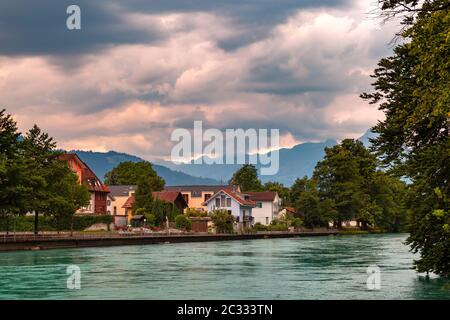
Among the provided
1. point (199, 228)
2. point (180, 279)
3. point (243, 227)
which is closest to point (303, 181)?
point (243, 227)

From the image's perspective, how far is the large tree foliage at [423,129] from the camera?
21938 millimetres

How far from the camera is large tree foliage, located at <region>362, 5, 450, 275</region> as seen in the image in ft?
72.0

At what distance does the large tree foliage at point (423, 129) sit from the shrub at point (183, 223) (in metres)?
88.1

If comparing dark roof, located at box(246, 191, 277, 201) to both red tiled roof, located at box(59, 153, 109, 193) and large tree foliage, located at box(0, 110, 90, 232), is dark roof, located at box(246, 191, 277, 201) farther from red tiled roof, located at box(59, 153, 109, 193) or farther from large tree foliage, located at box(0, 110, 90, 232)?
large tree foliage, located at box(0, 110, 90, 232)

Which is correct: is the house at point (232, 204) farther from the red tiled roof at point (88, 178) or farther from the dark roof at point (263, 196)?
the red tiled roof at point (88, 178)

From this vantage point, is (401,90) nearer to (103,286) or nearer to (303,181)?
(103,286)

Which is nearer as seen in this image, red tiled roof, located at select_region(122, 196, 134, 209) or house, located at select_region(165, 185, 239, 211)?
red tiled roof, located at select_region(122, 196, 134, 209)

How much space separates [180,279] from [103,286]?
570 centimetres

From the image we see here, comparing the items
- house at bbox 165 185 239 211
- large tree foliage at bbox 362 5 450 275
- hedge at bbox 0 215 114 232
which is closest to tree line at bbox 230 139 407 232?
house at bbox 165 185 239 211

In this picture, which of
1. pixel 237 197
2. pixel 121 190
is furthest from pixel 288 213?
pixel 121 190

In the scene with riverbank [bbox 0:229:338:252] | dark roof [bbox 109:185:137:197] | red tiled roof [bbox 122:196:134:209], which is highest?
dark roof [bbox 109:185:137:197]

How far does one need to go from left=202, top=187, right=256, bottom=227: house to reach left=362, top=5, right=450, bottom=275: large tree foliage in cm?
11404

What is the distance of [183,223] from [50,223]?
3028 cm

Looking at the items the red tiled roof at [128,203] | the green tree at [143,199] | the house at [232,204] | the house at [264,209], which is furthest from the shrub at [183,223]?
the house at [264,209]
